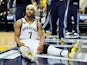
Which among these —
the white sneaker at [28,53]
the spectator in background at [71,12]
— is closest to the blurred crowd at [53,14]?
the spectator in background at [71,12]

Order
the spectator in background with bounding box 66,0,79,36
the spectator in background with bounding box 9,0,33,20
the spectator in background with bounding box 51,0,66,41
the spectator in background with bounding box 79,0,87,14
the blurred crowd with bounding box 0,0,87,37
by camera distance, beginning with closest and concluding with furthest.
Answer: the spectator in background with bounding box 9,0,33,20 < the blurred crowd with bounding box 0,0,87,37 < the spectator in background with bounding box 51,0,66,41 < the spectator in background with bounding box 66,0,79,36 < the spectator in background with bounding box 79,0,87,14

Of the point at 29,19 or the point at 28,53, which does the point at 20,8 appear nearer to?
the point at 29,19

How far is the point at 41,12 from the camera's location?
959 centimetres

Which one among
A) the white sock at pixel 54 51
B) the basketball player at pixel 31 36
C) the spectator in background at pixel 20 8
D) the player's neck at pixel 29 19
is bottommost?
the white sock at pixel 54 51

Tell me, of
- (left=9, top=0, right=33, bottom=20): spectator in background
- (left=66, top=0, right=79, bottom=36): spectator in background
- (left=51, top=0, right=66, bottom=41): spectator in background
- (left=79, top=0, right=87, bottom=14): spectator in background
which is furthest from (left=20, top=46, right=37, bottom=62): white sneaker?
(left=79, top=0, right=87, bottom=14): spectator in background

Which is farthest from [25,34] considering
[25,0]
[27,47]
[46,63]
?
[25,0]

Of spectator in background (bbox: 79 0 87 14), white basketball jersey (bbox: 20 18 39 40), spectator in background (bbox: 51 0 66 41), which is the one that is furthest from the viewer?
spectator in background (bbox: 79 0 87 14)

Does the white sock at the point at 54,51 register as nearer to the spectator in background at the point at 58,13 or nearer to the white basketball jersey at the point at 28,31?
the white basketball jersey at the point at 28,31

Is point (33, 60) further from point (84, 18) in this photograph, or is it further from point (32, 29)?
point (84, 18)

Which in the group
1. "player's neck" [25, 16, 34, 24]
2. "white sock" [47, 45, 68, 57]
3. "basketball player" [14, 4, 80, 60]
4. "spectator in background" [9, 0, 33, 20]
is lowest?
"white sock" [47, 45, 68, 57]

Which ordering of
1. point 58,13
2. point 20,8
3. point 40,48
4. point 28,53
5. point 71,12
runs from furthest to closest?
point 71,12, point 58,13, point 20,8, point 40,48, point 28,53

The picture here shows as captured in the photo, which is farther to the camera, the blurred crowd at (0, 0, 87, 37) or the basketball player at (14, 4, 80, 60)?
the blurred crowd at (0, 0, 87, 37)

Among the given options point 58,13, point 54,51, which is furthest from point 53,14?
point 54,51

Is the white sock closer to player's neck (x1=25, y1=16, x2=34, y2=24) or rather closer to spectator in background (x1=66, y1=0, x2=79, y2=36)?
player's neck (x1=25, y1=16, x2=34, y2=24)
